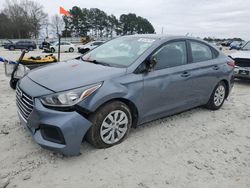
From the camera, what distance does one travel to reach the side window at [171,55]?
3763 millimetres

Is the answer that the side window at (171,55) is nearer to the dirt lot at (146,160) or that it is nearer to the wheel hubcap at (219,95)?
the dirt lot at (146,160)

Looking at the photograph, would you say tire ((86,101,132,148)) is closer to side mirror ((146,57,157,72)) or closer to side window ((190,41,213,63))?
side mirror ((146,57,157,72))

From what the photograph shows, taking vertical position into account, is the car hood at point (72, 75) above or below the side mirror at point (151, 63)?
below

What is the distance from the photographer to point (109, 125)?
127 inches

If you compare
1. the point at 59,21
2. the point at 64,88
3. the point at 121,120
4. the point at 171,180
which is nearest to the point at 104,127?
the point at 121,120

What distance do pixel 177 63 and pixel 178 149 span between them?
4.69 ft

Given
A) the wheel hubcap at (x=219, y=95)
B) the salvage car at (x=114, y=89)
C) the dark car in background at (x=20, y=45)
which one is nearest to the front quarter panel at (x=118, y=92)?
the salvage car at (x=114, y=89)

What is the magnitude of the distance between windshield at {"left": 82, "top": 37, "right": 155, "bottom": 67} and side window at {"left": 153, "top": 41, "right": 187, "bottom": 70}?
232 mm

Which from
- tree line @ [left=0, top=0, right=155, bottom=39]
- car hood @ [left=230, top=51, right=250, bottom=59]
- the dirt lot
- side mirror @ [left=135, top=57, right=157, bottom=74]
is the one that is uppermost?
tree line @ [left=0, top=0, right=155, bottom=39]

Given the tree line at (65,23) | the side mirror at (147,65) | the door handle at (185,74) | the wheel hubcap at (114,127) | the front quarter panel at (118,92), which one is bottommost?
the wheel hubcap at (114,127)

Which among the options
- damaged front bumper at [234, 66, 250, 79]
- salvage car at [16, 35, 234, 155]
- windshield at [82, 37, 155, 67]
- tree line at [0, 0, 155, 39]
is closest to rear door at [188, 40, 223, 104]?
salvage car at [16, 35, 234, 155]

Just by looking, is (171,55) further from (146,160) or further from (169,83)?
(146,160)

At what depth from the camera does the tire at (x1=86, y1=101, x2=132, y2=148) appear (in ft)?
10.0

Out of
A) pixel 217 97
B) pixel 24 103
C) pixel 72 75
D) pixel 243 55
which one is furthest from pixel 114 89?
pixel 243 55
